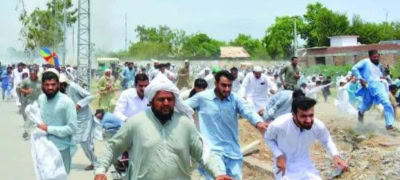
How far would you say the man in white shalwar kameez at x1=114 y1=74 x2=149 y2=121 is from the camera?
7.46 meters

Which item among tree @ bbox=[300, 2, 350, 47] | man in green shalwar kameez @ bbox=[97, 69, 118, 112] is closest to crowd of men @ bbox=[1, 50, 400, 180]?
man in green shalwar kameez @ bbox=[97, 69, 118, 112]

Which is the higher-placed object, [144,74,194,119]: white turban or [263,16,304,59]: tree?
[263,16,304,59]: tree

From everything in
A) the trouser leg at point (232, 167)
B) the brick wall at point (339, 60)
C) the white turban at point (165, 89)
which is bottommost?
the trouser leg at point (232, 167)

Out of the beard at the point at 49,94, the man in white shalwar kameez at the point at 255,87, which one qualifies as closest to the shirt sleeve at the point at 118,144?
the beard at the point at 49,94

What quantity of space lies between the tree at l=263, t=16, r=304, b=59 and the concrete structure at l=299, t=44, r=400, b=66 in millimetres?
22087

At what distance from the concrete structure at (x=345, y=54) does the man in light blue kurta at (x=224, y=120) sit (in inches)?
1571

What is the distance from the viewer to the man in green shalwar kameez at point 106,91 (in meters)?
15.4

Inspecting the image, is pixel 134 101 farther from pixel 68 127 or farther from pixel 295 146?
pixel 295 146

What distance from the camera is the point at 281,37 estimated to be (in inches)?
3118

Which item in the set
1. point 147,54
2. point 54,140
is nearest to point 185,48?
point 147,54

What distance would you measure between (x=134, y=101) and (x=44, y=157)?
1.36 m

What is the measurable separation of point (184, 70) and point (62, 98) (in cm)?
1515

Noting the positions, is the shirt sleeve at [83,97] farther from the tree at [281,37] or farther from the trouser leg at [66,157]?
the tree at [281,37]

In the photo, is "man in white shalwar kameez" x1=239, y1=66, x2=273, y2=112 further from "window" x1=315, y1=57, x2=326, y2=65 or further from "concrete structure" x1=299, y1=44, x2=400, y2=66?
"window" x1=315, y1=57, x2=326, y2=65
